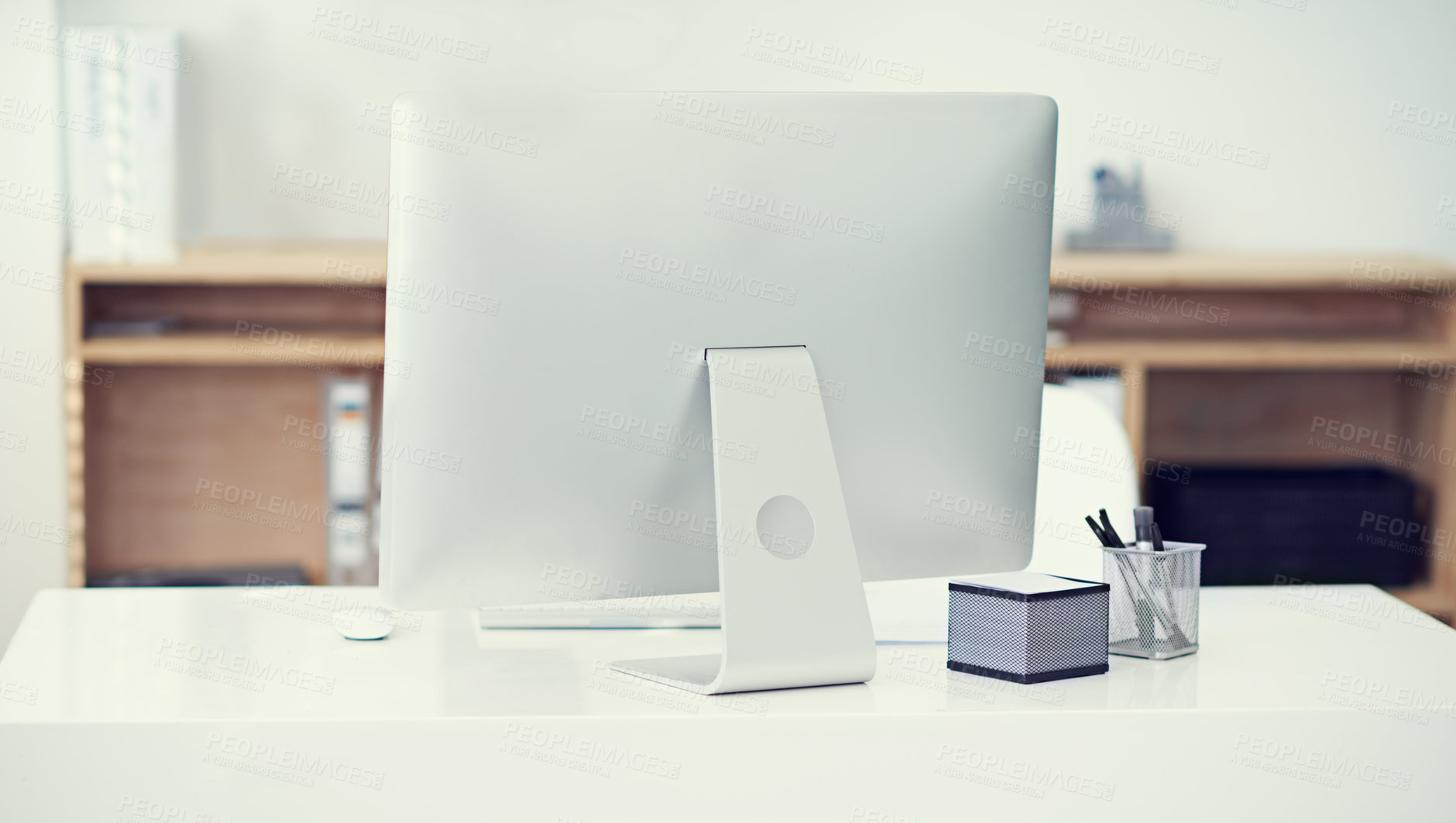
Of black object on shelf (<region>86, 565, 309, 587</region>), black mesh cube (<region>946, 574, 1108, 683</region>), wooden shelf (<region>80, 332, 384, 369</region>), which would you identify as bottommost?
black object on shelf (<region>86, 565, 309, 587</region>)

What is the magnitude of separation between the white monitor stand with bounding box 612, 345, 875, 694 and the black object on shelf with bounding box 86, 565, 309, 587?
1958mm

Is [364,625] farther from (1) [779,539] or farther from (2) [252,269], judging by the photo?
(2) [252,269]

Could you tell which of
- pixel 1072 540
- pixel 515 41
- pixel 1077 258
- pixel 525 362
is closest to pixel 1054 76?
pixel 1077 258

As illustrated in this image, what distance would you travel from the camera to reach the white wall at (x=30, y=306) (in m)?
2.66

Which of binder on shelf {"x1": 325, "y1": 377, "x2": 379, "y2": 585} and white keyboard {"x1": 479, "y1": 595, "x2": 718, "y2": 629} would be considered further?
binder on shelf {"x1": 325, "y1": 377, "x2": 379, "y2": 585}

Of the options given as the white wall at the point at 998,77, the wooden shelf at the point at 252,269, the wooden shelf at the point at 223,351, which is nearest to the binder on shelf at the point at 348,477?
the wooden shelf at the point at 223,351

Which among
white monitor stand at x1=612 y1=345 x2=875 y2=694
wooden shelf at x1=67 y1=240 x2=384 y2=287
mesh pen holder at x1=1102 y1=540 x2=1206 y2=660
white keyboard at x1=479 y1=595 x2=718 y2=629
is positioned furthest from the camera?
wooden shelf at x1=67 y1=240 x2=384 y2=287

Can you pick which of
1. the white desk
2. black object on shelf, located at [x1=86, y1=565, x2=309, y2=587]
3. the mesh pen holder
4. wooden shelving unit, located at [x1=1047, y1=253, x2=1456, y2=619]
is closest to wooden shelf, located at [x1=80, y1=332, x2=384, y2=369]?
black object on shelf, located at [x1=86, y1=565, x2=309, y2=587]

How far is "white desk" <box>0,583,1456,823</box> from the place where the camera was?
3.37ft

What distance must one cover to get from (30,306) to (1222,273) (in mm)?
2342

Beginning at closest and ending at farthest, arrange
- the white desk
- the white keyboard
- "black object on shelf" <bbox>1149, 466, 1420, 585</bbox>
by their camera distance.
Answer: the white desk < the white keyboard < "black object on shelf" <bbox>1149, 466, 1420, 585</bbox>

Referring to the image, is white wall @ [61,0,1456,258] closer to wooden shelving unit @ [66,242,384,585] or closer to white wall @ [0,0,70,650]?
wooden shelving unit @ [66,242,384,585]

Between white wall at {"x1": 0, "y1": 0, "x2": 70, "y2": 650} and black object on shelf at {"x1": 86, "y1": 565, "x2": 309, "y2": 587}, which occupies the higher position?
white wall at {"x1": 0, "y1": 0, "x2": 70, "y2": 650}

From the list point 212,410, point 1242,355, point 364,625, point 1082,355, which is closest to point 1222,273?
point 1242,355
